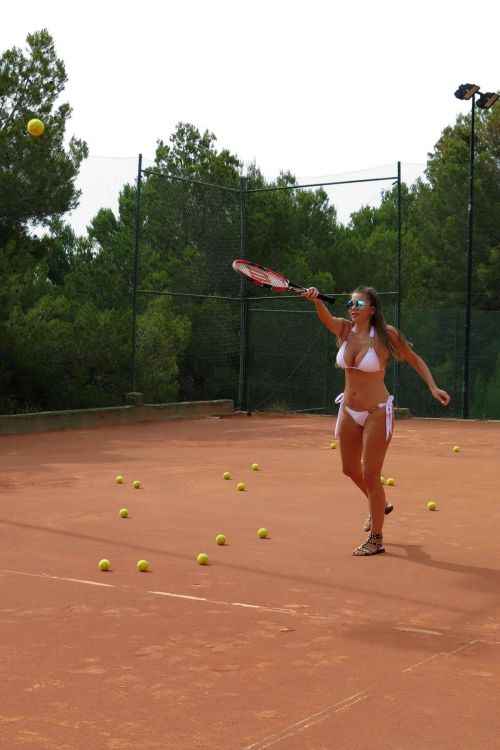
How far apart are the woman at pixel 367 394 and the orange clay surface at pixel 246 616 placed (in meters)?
0.45

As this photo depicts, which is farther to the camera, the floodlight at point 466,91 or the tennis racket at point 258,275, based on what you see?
the floodlight at point 466,91

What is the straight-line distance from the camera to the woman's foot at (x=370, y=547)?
7.28 meters

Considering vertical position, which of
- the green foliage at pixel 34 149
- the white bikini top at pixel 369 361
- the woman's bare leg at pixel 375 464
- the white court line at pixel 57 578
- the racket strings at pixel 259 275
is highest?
the green foliage at pixel 34 149

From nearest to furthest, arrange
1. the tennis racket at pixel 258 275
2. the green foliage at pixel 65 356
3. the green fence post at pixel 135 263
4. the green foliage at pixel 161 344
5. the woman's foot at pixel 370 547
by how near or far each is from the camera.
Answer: the woman's foot at pixel 370 547
the tennis racket at pixel 258 275
the green foliage at pixel 65 356
the green fence post at pixel 135 263
the green foliage at pixel 161 344

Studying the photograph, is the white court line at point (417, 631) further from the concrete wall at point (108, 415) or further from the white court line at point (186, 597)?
the concrete wall at point (108, 415)

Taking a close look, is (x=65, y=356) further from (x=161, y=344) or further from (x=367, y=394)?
(x=367, y=394)

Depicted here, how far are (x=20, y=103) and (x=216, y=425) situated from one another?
803 cm

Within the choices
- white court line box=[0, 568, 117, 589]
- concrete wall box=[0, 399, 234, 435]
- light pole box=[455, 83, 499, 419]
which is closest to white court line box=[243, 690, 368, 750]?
white court line box=[0, 568, 117, 589]

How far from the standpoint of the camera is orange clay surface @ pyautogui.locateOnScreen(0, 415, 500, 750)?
4051mm

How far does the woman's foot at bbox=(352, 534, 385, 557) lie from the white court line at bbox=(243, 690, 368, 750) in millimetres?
2883

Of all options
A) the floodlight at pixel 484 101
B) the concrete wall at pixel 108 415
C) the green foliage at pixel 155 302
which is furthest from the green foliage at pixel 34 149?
the floodlight at pixel 484 101

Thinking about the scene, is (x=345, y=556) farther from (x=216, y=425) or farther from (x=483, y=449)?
(x=216, y=425)

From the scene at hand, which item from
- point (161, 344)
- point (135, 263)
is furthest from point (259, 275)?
point (161, 344)

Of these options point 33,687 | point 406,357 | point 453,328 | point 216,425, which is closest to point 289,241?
point 453,328
